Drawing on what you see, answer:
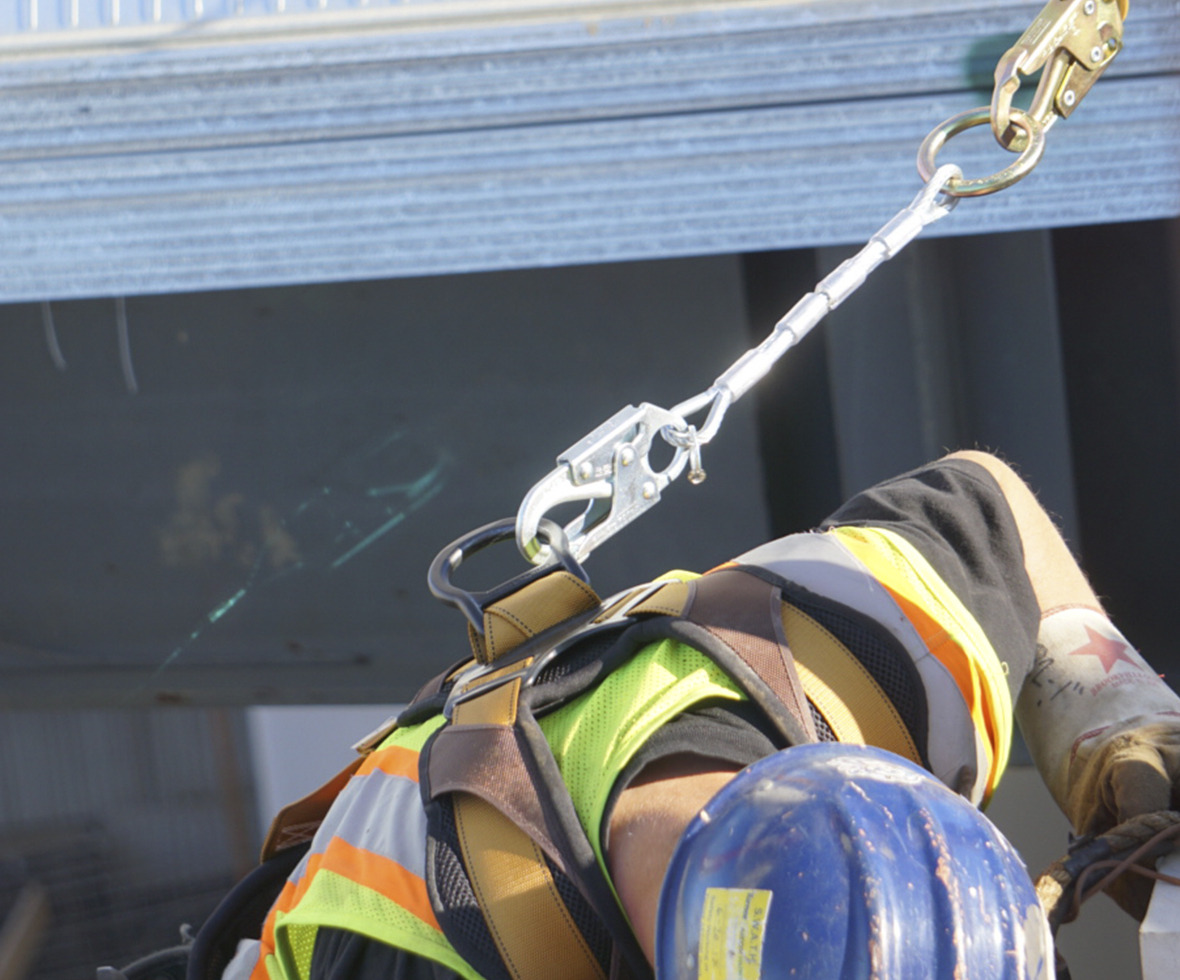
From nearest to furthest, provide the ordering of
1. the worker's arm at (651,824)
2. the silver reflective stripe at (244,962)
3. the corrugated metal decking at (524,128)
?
the worker's arm at (651,824), the silver reflective stripe at (244,962), the corrugated metal decking at (524,128)

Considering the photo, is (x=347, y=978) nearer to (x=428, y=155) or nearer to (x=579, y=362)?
(x=428, y=155)

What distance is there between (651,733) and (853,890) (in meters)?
0.22

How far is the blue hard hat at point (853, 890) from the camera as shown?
0.65m

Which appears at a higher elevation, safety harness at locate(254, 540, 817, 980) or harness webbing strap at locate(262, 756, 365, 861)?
safety harness at locate(254, 540, 817, 980)

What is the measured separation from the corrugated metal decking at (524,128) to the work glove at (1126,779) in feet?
3.30

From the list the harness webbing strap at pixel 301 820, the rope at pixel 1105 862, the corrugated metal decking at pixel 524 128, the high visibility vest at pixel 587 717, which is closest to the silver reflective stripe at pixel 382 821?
the high visibility vest at pixel 587 717

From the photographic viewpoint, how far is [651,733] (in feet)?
2.79

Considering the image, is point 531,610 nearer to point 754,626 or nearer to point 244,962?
point 754,626

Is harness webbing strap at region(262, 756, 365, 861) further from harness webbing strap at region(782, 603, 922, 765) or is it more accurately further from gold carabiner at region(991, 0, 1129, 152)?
gold carabiner at region(991, 0, 1129, 152)

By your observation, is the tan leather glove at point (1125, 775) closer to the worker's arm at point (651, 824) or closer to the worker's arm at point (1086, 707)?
the worker's arm at point (1086, 707)

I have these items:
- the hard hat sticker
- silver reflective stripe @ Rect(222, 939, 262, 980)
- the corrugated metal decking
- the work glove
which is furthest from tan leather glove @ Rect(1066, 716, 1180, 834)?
the corrugated metal decking

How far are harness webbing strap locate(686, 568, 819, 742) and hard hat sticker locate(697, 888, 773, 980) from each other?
0.70ft

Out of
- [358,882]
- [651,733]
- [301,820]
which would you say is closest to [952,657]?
[651,733]

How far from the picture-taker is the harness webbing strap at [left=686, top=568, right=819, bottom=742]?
89 centimetres
